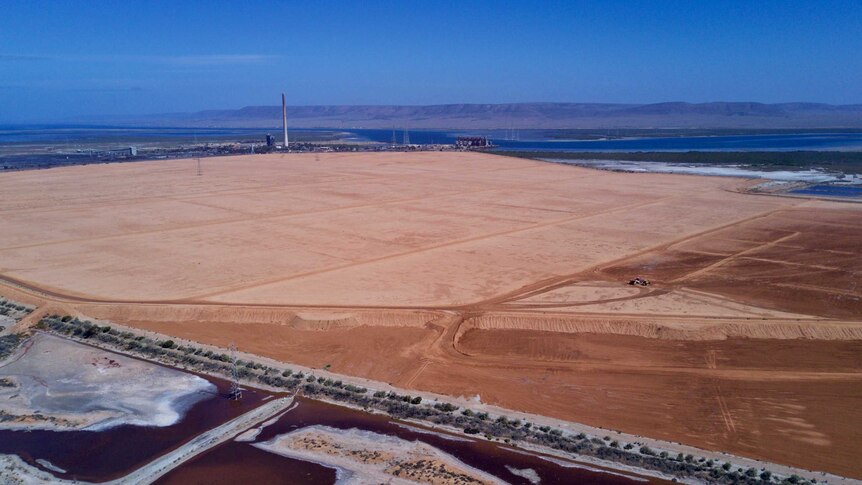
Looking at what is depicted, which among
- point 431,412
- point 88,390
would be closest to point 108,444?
point 88,390

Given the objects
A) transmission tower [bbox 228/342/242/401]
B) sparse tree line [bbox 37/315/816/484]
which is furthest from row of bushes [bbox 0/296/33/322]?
transmission tower [bbox 228/342/242/401]

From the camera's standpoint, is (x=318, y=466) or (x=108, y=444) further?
(x=108, y=444)

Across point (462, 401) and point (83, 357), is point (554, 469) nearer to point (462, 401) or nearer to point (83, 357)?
point (462, 401)

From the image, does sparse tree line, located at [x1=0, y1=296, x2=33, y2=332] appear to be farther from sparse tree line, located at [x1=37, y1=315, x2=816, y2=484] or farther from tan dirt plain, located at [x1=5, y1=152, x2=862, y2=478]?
sparse tree line, located at [x1=37, y1=315, x2=816, y2=484]

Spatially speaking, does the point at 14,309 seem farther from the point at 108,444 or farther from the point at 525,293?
the point at 525,293

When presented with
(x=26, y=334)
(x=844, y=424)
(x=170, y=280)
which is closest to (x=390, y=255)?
(x=170, y=280)

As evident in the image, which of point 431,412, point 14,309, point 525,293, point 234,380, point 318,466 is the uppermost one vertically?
point 14,309

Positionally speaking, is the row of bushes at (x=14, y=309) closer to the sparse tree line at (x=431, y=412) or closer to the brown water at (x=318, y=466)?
the sparse tree line at (x=431, y=412)
